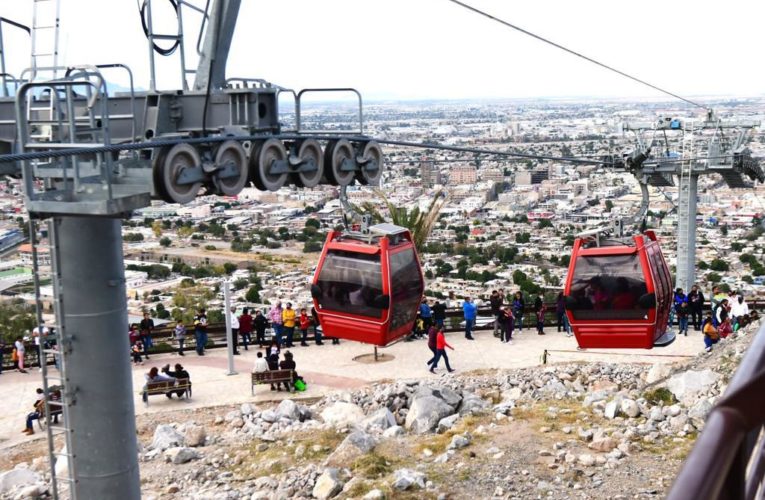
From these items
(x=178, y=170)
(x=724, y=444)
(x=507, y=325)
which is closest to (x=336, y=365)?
(x=507, y=325)

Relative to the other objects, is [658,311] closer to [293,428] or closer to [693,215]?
[293,428]

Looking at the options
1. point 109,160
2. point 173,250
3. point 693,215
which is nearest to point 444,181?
point 173,250

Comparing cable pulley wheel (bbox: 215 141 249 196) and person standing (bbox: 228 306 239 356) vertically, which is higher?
cable pulley wheel (bbox: 215 141 249 196)

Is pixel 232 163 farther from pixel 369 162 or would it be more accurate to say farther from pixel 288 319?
pixel 288 319

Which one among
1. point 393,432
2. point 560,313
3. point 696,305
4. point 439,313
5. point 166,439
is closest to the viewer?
point 393,432

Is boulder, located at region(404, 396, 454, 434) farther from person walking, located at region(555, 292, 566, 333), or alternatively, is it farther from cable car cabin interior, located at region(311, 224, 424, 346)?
person walking, located at region(555, 292, 566, 333)

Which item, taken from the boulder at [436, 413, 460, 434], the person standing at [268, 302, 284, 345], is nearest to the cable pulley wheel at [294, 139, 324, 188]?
the boulder at [436, 413, 460, 434]

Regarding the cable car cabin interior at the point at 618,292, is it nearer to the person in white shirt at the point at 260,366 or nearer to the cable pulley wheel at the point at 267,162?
the cable pulley wheel at the point at 267,162
